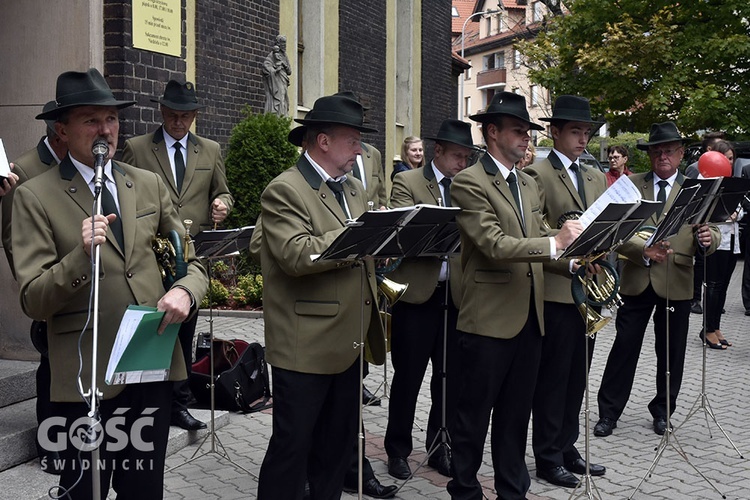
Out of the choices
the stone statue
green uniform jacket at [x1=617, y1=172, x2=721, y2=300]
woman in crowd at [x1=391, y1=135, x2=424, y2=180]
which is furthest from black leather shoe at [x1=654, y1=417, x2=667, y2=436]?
the stone statue

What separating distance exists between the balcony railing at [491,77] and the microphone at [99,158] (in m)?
75.2

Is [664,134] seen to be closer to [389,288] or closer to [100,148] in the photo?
[389,288]

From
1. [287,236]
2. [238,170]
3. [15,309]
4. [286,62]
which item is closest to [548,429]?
[287,236]

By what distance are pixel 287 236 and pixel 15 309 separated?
3717mm

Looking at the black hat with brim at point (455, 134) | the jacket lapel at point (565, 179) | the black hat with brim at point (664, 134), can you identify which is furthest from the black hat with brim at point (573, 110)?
the black hat with brim at point (664, 134)

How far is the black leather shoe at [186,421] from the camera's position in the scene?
7047mm

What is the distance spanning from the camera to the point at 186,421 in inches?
278

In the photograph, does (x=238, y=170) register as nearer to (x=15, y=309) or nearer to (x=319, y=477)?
(x=15, y=309)

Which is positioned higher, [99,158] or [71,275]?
[99,158]

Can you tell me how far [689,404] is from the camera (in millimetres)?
8570

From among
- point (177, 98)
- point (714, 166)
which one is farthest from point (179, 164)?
point (714, 166)

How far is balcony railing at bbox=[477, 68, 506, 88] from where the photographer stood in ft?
257

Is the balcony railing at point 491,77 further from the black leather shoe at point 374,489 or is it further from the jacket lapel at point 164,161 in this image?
the black leather shoe at point 374,489

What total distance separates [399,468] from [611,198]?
2389 millimetres
